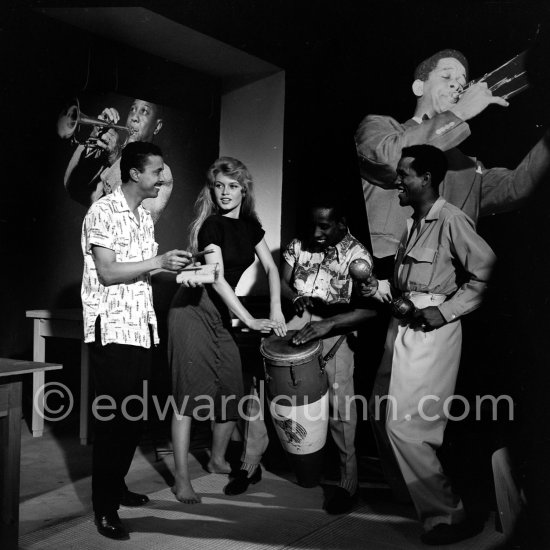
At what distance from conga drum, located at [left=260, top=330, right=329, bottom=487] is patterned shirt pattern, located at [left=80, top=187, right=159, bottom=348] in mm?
747

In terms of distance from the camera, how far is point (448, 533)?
10.2 feet

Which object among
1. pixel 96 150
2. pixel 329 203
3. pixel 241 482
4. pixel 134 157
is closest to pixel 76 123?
pixel 96 150

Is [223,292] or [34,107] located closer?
[223,292]

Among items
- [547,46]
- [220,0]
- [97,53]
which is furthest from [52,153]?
[547,46]

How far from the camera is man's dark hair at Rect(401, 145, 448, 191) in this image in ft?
11.1

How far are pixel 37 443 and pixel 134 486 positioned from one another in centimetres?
122

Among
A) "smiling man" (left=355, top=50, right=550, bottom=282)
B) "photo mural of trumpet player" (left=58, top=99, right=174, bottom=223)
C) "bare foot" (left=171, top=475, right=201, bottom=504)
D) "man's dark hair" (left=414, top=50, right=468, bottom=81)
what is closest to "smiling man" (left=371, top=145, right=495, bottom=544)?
"smiling man" (left=355, top=50, right=550, bottom=282)

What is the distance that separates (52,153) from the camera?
5.28 metres

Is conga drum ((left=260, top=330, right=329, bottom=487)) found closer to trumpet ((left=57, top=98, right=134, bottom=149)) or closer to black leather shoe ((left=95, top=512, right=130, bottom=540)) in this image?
black leather shoe ((left=95, top=512, right=130, bottom=540))

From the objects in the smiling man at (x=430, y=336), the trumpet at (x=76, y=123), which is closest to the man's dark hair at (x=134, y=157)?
the smiling man at (x=430, y=336)

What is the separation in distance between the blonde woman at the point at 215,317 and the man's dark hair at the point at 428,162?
1.00m

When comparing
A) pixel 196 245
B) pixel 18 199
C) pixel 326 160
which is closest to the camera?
pixel 196 245

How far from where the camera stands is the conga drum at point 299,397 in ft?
11.5

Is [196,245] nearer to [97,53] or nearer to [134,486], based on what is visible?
[134,486]
